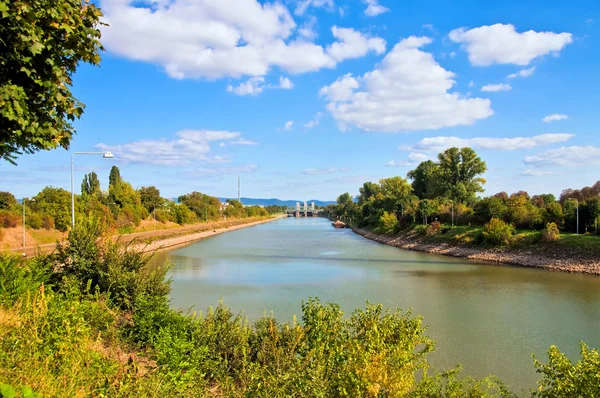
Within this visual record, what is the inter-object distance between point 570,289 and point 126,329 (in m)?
24.1

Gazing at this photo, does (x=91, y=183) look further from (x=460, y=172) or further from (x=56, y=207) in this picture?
(x=460, y=172)

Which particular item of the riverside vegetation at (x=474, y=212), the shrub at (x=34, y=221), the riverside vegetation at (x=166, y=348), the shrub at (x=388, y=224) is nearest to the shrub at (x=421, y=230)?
the riverside vegetation at (x=474, y=212)

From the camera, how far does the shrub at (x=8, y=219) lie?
3350 centimetres

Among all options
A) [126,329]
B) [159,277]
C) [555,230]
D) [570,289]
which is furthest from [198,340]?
[555,230]

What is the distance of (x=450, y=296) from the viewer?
70.6 feet

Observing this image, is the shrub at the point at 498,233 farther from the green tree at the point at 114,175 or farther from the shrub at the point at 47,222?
the green tree at the point at 114,175

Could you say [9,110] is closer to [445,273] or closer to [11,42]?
[11,42]

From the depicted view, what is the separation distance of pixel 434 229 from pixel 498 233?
12.3m

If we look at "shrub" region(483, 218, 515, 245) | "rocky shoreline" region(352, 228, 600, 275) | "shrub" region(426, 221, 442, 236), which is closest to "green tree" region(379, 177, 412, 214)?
"shrub" region(426, 221, 442, 236)

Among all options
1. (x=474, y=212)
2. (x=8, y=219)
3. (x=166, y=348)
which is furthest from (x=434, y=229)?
(x=166, y=348)

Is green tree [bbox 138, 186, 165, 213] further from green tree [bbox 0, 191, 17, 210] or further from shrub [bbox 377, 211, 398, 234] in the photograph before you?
shrub [bbox 377, 211, 398, 234]

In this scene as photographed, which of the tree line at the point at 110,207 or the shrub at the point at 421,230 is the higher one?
the tree line at the point at 110,207

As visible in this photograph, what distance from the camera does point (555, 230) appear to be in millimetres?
34375

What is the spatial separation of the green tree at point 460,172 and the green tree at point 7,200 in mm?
54848
